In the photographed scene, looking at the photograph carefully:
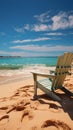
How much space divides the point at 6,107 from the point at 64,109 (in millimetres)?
1395

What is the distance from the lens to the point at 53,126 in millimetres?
2486

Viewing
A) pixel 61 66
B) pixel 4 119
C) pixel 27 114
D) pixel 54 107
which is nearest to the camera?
pixel 4 119

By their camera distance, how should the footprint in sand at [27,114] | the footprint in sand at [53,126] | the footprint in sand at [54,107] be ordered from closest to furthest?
1. the footprint in sand at [53,126]
2. the footprint in sand at [27,114]
3. the footprint in sand at [54,107]

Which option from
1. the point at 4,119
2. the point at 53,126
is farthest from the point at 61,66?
the point at 4,119

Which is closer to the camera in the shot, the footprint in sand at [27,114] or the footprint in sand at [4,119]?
the footprint in sand at [4,119]

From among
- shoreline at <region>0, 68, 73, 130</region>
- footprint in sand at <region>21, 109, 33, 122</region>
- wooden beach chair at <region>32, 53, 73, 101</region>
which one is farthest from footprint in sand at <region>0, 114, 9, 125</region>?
wooden beach chair at <region>32, 53, 73, 101</region>

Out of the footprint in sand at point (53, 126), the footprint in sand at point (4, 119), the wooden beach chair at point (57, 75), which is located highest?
the wooden beach chair at point (57, 75)

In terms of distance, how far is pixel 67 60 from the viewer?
12.9 feet

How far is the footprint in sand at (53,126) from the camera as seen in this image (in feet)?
7.94

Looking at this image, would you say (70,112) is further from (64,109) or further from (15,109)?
(15,109)

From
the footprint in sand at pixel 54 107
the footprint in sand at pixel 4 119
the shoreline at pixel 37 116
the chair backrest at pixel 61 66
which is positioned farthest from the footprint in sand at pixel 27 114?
the chair backrest at pixel 61 66

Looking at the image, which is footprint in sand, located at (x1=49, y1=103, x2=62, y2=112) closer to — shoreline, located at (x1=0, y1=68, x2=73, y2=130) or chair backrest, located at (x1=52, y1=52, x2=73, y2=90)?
shoreline, located at (x1=0, y1=68, x2=73, y2=130)

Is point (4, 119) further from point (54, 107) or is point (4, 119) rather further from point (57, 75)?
point (57, 75)

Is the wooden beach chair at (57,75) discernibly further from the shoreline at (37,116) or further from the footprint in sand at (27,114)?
the footprint in sand at (27,114)
